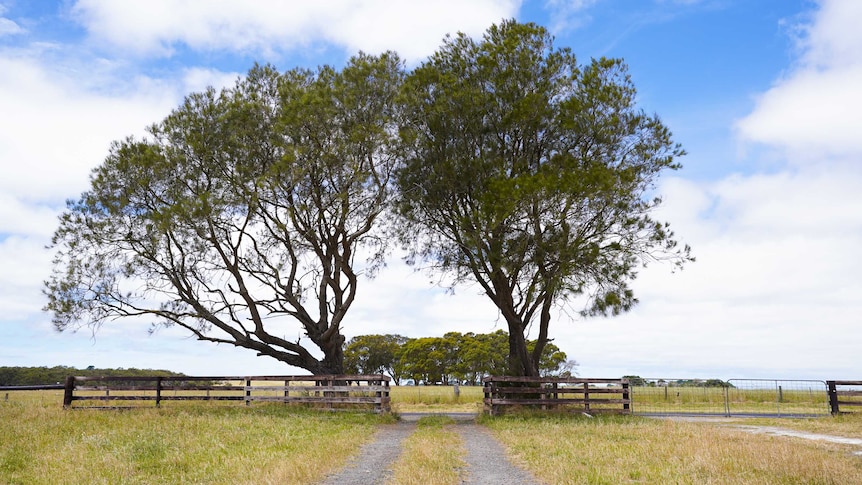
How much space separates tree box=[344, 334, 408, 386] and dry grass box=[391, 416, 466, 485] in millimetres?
50888

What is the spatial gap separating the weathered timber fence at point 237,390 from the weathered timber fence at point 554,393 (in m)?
3.76

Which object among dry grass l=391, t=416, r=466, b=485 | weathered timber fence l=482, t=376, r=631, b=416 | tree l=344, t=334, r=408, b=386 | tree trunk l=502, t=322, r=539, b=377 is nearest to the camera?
dry grass l=391, t=416, r=466, b=485

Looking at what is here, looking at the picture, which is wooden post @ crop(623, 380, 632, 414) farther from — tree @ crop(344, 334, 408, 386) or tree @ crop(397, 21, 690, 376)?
tree @ crop(344, 334, 408, 386)

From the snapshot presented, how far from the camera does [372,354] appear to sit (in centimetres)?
6775

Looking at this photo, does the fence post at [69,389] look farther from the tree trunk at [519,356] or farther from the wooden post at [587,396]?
the wooden post at [587,396]

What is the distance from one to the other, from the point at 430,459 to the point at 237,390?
13.8m

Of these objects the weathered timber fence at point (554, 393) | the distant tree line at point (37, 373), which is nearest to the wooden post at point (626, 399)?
the weathered timber fence at point (554, 393)

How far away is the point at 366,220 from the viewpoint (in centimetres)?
2402

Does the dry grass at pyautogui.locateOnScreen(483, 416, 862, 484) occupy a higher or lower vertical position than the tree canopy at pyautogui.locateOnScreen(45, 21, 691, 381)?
lower

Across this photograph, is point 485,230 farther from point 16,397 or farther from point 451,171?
point 16,397

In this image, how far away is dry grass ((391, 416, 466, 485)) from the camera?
9125 millimetres

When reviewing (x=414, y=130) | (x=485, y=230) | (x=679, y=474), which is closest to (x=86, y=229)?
(x=414, y=130)

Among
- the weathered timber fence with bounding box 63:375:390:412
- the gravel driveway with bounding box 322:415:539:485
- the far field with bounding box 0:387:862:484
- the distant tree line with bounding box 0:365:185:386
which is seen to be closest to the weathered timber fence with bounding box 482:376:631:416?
the far field with bounding box 0:387:862:484

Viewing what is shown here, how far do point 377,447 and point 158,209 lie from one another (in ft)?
47.5
